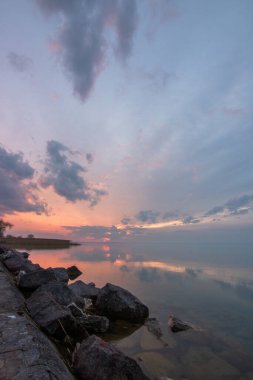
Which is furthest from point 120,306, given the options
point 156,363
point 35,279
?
point 35,279

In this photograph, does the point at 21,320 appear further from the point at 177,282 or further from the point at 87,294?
the point at 177,282

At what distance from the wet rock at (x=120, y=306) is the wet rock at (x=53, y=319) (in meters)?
3.45

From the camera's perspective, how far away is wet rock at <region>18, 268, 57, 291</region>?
11859 millimetres

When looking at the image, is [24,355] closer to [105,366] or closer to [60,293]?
[105,366]

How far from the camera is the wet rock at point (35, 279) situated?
1186 cm

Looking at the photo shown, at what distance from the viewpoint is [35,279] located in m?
12.0

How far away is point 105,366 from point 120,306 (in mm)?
6175

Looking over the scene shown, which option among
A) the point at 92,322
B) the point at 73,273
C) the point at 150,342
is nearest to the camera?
the point at 150,342

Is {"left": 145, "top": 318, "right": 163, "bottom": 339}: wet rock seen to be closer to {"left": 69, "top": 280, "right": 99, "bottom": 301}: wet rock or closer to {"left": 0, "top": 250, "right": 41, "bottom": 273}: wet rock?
{"left": 69, "top": 280, "right": 99, "bottom": 301}: wet rock

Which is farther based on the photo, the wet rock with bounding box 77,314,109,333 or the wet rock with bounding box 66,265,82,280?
the wet rock with bounding box 66,265,82,280

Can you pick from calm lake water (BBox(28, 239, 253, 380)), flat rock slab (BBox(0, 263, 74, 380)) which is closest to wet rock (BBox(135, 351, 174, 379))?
calm lake water (BBox(28, 239, 253, 380))

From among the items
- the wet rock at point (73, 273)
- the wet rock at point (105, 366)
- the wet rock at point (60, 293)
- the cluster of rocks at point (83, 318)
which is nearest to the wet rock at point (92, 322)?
the cluster of rocks at point (83, 318)

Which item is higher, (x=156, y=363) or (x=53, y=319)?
(x=53, y=319)

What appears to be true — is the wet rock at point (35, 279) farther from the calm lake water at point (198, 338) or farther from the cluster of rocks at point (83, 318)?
the calm lake water at point (198, 338)
